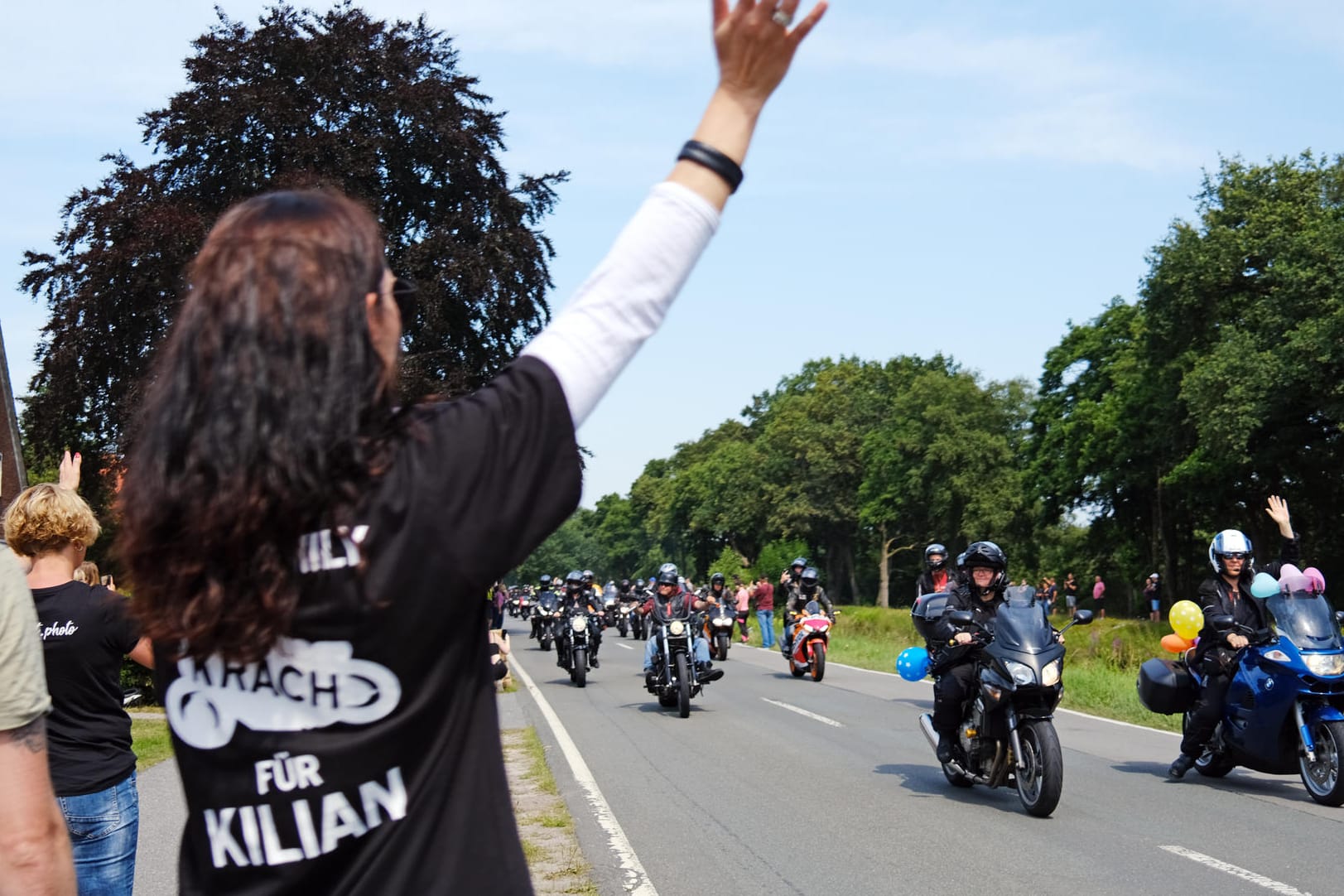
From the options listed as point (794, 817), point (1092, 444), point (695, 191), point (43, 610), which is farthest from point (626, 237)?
point (1092, 444)

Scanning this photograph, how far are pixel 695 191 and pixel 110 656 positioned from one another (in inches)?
122

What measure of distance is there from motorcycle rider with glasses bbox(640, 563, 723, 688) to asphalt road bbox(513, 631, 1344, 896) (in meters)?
1.66

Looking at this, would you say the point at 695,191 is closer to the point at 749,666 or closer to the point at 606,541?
the point at 749,666

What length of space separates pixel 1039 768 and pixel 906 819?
0.96 m

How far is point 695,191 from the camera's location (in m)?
1.77

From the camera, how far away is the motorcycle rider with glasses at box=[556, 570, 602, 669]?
76.7 feet

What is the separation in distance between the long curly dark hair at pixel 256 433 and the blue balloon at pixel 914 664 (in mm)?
9780

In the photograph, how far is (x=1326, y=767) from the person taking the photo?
32.5 ft

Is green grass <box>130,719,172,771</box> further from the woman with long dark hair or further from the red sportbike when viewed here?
the red sportbike

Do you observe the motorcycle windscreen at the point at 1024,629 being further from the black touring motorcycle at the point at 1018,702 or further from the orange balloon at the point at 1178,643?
the orange balloon at the point at 1178,643

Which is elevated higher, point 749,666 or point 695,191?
point 695,191

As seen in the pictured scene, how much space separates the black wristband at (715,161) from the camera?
70.4 inches

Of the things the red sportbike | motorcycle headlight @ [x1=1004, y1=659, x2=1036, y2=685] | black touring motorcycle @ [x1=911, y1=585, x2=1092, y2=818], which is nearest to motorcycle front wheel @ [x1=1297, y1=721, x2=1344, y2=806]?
black touring motorcycle @ [x1=911, y1=585, x2=1092, y2=818]

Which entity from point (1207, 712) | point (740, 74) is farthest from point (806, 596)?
point (740, 74)
